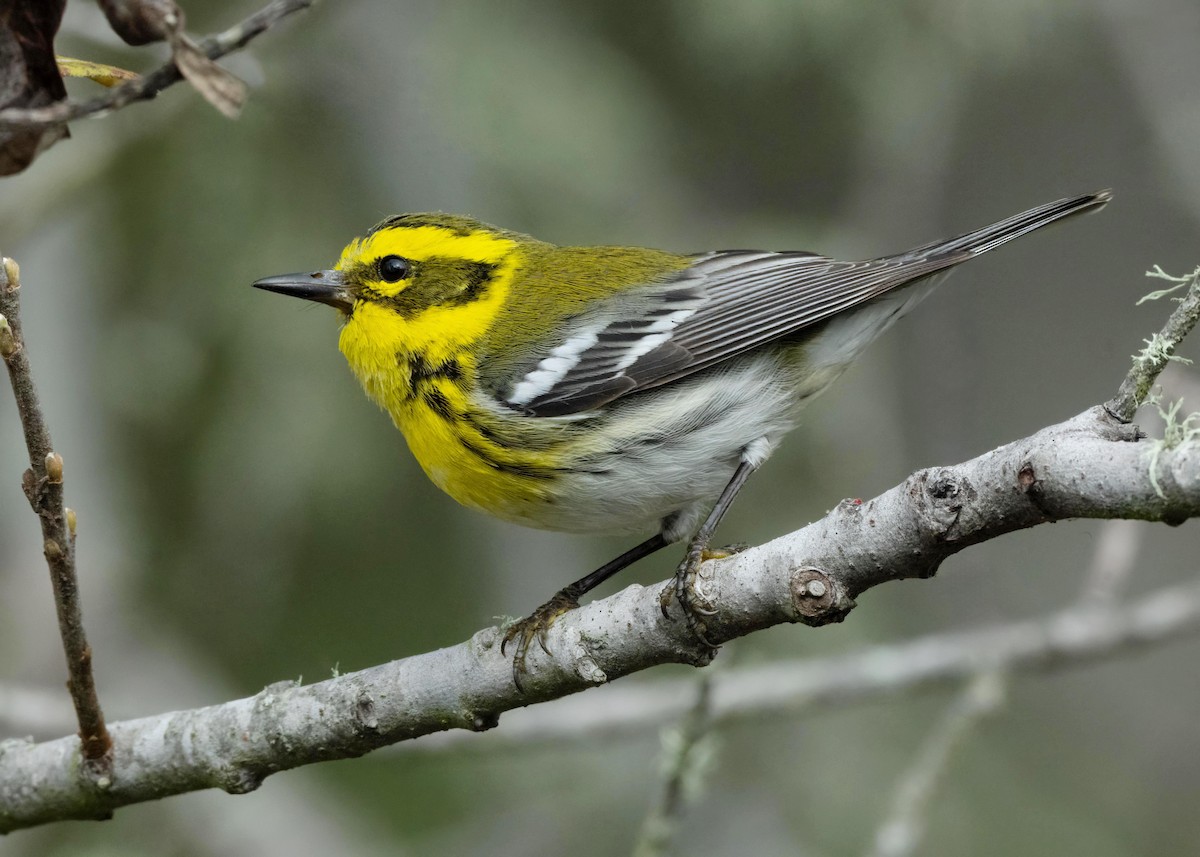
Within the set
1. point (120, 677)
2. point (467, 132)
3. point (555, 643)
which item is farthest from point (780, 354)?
point (120, 677)

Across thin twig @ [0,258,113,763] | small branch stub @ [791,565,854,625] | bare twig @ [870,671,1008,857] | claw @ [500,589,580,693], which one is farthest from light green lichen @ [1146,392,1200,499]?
bare twig @ [870,671,1008,857]

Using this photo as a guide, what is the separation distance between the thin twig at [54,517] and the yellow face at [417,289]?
5.22ft

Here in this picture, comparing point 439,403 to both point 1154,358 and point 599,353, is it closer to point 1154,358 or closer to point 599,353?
point 599,353

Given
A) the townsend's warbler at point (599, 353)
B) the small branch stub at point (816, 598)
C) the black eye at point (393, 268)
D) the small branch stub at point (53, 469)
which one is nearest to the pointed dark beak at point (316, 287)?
the townsend's warbler at point (599, 353)

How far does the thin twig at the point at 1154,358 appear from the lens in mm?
2045

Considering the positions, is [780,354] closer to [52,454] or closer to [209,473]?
[52,454]

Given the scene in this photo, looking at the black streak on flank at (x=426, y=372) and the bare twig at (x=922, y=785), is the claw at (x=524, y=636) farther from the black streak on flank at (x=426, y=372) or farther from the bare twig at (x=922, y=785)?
the bare twig at (x=922, y=785)

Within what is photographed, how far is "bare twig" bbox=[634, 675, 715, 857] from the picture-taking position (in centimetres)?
327

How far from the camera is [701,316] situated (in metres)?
4.25

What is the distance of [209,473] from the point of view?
218 inches

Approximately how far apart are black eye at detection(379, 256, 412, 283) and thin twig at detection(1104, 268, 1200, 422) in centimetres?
279

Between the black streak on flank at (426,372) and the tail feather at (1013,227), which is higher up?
the black streak on flank at (426,372)

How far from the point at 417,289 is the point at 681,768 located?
194 centimetres

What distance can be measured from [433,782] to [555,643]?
358cm
